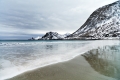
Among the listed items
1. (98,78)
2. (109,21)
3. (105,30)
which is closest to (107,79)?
(98,78)

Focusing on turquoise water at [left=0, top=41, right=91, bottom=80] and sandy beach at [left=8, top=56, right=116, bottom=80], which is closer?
sandy beach at [left=8, top=56, right=116, bottom=80]

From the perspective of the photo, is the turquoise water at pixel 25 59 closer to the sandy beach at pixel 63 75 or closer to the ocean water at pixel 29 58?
the ocean water at pixel 29 58

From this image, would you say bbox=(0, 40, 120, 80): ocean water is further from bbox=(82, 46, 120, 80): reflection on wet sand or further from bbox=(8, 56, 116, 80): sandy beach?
bbox=(82, 46, 120, 80): reflection on wet sand

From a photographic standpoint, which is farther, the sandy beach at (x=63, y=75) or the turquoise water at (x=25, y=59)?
the turquoise water at (x=25, y=59)

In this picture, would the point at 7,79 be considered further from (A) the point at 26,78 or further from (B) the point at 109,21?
(B) the point at 109,21

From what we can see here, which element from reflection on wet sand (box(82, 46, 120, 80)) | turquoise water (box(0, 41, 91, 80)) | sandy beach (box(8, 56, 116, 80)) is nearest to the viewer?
sandy beach (box(8, 56, 116, 80))

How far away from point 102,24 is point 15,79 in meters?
207

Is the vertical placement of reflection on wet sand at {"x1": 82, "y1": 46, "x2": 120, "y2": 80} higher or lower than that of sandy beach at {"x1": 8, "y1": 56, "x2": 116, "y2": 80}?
higher

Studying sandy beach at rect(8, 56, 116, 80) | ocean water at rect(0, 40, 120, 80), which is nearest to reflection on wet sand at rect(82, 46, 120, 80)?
sandy beach at rect(8, 56, 116, 80)

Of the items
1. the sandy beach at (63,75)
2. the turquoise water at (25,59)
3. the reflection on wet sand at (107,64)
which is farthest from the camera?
the turquoise water at (25,59)

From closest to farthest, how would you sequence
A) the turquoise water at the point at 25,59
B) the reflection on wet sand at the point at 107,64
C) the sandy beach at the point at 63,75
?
the sandy beach at the point at 63,75 < the reflection on wet sand at the point at 107,64 < the turquoise water at the point at 25,59

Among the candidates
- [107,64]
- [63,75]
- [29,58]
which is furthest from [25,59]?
[107,64]

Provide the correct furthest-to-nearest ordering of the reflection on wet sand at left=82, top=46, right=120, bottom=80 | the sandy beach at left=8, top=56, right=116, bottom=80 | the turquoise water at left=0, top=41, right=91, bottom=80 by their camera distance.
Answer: the turquoise water at left=0, top=41, right=91, bottom=80 < the reflection on wet sand at left=82, top=46, right=120, bottom=80 < the sandy beach at left=8, top=56, right=116, bottom=80

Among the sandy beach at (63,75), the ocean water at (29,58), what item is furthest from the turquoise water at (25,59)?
the sandy beach at (63,75)
